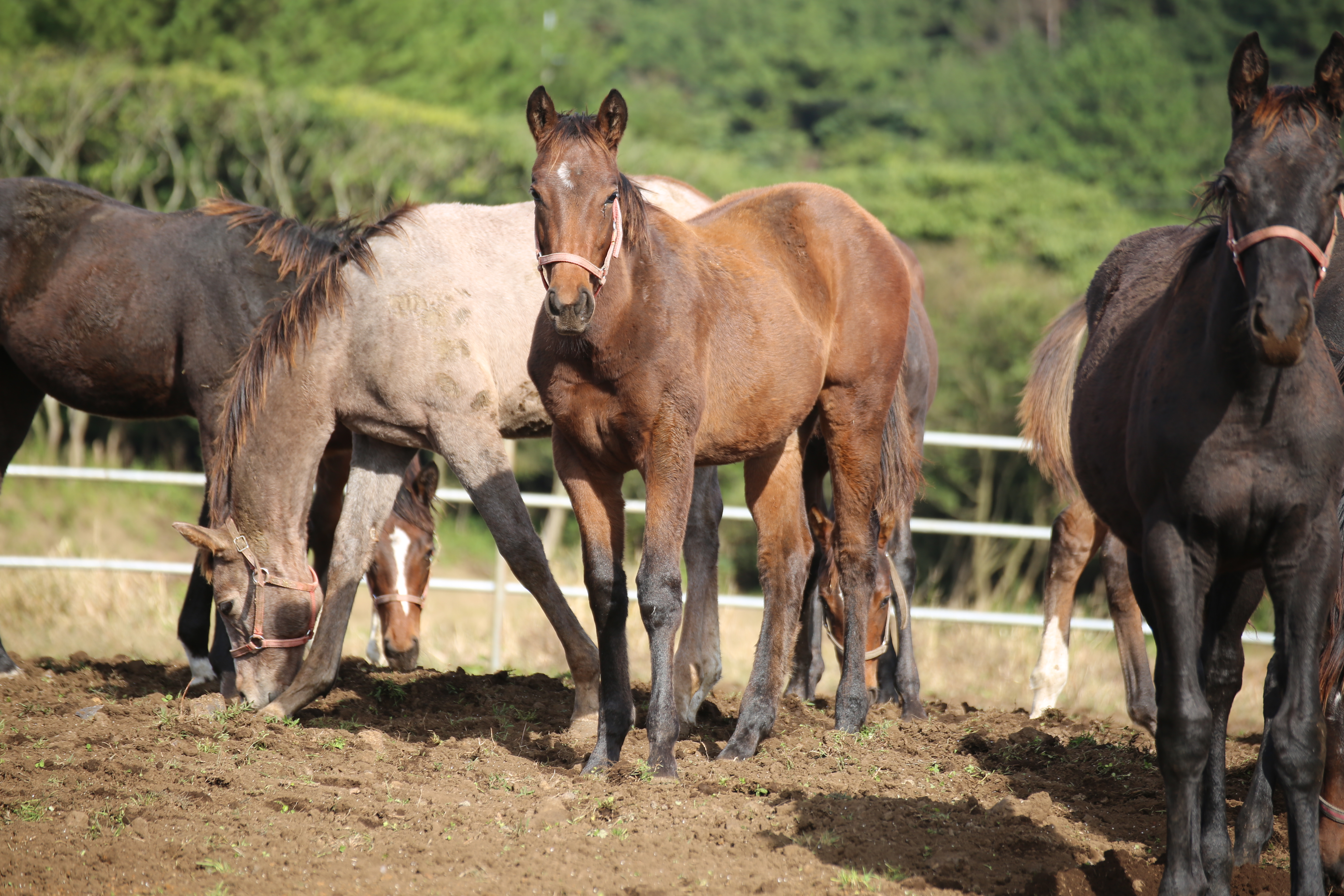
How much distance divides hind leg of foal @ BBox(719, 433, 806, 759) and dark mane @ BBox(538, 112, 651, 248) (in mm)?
1120

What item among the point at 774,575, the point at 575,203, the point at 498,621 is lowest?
the point at 498,621

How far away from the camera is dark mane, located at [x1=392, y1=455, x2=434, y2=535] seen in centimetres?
643

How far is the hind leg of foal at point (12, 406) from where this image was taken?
253 inches

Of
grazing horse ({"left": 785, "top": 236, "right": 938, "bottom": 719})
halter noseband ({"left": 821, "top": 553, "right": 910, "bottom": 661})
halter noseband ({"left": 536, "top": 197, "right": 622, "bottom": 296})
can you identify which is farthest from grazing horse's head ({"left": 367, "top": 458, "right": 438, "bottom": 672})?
halter noseband ({"left": 536, "top": 197, "right": 622, "bottom": 296})

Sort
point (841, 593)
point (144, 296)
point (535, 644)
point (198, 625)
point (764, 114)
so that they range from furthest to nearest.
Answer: point (764, 114) < point (535, 644) < point (198, 625) < point (144, 296) < point (841, 593)

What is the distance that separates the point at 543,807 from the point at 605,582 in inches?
32.3

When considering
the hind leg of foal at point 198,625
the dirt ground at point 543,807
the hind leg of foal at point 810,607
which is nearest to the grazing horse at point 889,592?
the hind leg of foal at point 810,607

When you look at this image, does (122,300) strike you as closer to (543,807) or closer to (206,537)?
(206,537)

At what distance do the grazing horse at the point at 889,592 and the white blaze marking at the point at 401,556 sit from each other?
1926mm

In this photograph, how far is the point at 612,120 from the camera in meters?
3.93

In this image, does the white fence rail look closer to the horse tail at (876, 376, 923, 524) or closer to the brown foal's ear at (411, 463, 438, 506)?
the brown foal's ear at (411, 463, 438, 506)

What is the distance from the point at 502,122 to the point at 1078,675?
16497 mm

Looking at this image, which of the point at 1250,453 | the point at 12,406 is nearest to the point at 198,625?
the point at 12,406

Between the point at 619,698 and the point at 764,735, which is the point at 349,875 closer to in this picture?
the point at 619,698
